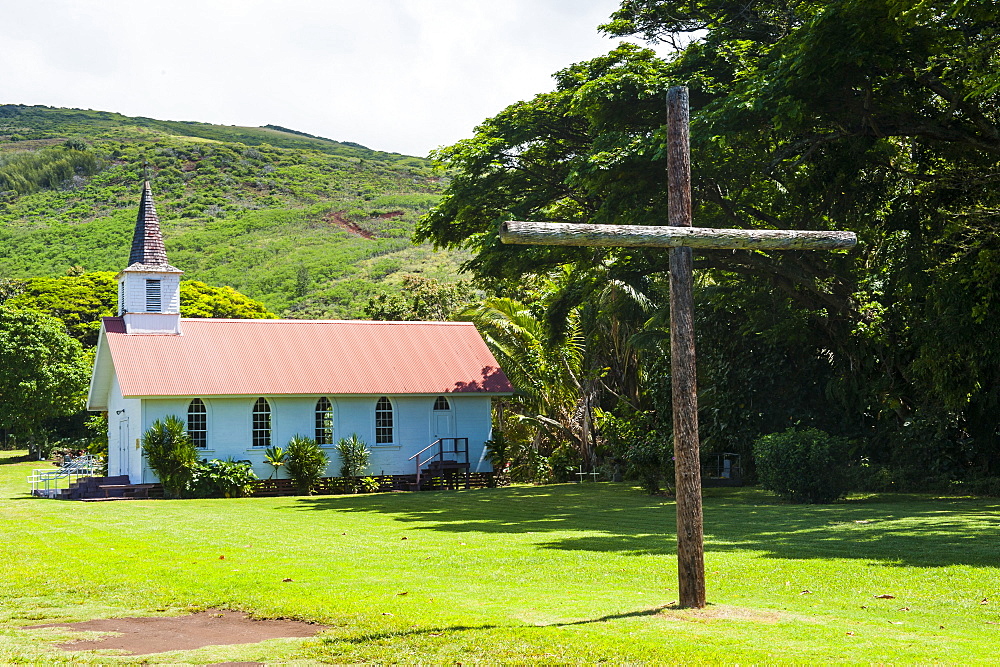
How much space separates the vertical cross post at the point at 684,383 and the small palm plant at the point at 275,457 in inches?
960

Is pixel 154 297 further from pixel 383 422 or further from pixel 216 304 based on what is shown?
pixel 216 304

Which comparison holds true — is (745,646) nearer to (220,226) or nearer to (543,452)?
(543,452)

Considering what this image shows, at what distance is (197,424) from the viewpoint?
33.2 metres

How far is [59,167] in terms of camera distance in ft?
422

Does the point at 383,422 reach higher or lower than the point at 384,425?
higher

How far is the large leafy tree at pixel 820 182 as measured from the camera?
20.4 metres

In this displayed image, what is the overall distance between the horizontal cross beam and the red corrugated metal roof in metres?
24.3

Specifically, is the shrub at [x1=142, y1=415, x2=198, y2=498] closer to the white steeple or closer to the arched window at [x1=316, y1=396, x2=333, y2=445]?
the white steeple

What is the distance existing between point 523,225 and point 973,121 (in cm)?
1562

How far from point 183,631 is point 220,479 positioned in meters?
22.5

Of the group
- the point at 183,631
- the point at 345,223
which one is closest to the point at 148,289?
the point at 183,631

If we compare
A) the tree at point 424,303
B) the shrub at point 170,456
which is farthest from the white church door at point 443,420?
the tree at point 424,303

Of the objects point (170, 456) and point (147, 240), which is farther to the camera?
point (147, 240)

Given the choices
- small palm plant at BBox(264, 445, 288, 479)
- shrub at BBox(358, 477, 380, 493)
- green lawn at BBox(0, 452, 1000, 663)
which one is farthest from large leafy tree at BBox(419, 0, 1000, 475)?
small palm plant at BBox(264, 445, 288, 479)
